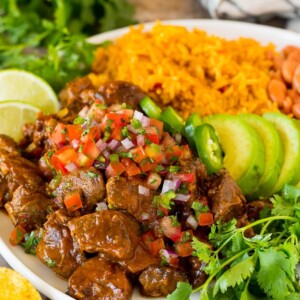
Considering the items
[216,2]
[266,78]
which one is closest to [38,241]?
[266,78]

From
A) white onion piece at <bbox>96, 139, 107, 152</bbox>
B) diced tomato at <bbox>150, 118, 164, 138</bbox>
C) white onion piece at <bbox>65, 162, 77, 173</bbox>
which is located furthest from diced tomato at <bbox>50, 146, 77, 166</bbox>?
diced tomato at <bbox>150, 118, 164, 138</bbox>

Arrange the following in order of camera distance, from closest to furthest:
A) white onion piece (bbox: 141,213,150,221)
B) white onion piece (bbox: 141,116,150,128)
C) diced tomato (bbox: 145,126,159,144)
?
white onion piece (bbox: 141,213,150,221) < diced tomato (bbox: 145,126,159,144) < white onion piece (bbox: 141,116,150,128)

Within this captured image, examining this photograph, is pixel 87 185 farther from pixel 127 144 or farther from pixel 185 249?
pixel 185 249

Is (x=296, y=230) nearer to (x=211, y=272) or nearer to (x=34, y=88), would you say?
(x=211, y=272)

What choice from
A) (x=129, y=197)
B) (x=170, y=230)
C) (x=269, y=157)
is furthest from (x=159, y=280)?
(x=269, y=157)

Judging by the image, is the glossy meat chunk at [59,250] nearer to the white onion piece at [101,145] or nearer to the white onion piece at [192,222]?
the white onion piece at [101,145]

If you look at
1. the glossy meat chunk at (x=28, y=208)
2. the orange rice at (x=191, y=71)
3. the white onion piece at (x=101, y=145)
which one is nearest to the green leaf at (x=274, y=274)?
the white onion piece at (x=101, y=145)

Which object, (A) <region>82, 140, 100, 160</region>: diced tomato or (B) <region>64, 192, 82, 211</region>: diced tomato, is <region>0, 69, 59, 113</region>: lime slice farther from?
(B) <region>64, 192, 82, 211</region>: diced tomato
